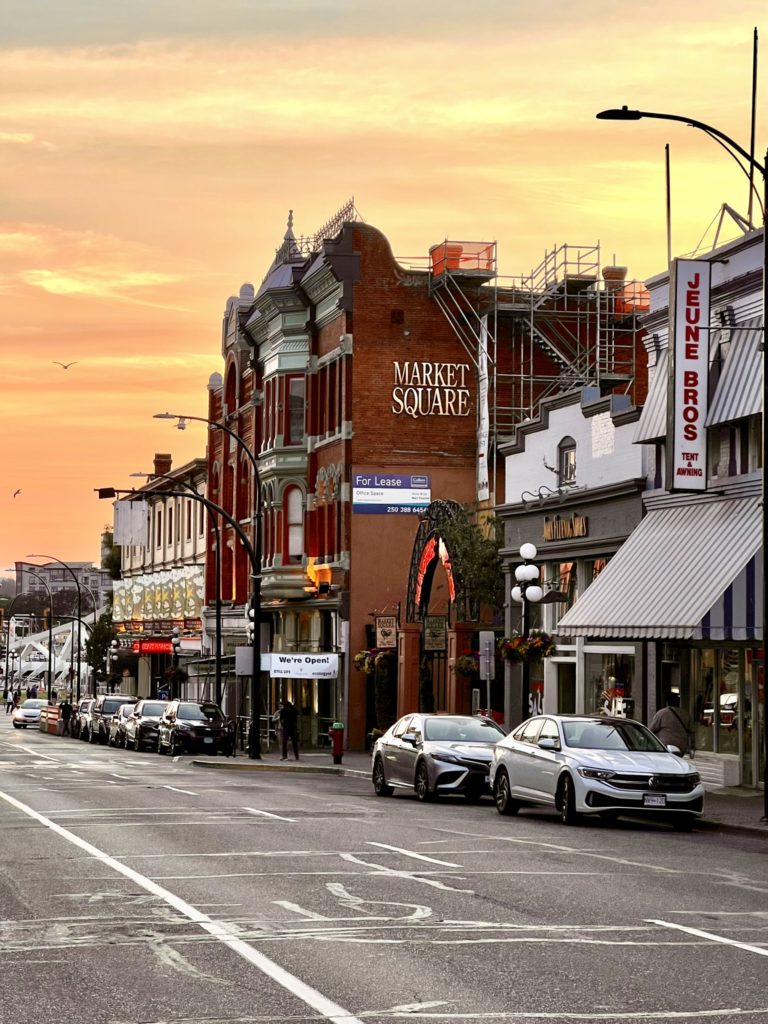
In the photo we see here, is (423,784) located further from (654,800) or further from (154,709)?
(154,709)

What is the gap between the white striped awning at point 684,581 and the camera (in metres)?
27.6

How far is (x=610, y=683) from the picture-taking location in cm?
3512

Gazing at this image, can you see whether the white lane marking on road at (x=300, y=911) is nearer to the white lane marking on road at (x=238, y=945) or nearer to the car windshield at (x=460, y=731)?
the white lane marking on road at (x=238, y=945)

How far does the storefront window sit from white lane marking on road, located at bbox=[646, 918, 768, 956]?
69.4 feet

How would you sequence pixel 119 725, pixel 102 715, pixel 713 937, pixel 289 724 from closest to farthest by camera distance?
1. pixel 713 937
2. pixel 289 724
3. pixel 119 725
4. pixel 102 715

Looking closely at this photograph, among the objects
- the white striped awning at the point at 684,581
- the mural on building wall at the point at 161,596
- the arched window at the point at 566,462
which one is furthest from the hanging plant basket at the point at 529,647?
the mural on building wall at the point at 161,596

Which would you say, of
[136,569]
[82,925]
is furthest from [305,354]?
[82,925]

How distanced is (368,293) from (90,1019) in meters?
46.1

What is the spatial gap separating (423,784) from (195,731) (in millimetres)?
22019

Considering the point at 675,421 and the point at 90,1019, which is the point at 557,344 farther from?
the point at 90,1019

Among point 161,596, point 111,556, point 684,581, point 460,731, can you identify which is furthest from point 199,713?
point 111,556

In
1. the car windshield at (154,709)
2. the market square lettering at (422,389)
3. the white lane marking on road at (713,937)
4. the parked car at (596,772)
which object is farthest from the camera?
the car windshield at (154,709)

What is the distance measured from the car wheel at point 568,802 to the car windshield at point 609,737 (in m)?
0.68

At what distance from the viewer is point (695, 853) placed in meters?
18.9
